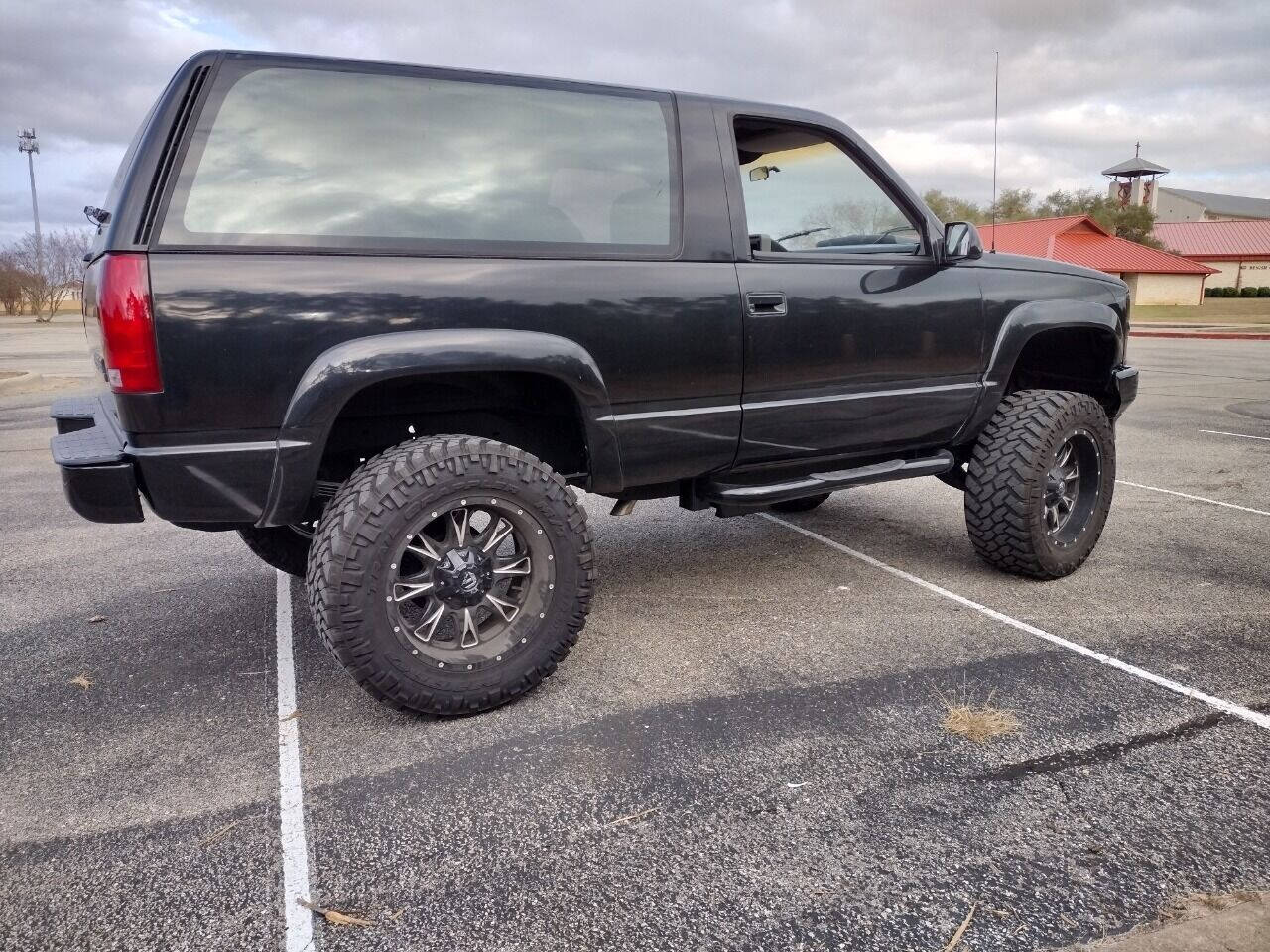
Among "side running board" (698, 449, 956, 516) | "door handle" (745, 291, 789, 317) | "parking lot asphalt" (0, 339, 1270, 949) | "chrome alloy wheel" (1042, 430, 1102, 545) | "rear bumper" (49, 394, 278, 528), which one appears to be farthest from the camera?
"chrome alloy wheel" (1042, 430, 1102, 545)

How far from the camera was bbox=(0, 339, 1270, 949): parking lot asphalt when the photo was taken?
202 centimetres

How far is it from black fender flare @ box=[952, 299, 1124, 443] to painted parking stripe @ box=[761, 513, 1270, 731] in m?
0.68

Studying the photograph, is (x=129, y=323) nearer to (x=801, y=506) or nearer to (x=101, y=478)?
(x=101, y=478)

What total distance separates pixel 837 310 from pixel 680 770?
1823mm

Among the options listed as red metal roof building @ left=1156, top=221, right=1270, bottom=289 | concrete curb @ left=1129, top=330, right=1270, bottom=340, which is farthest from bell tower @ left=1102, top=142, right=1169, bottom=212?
concrete curb @ left=1129, top=330, right=1270, bottom=340

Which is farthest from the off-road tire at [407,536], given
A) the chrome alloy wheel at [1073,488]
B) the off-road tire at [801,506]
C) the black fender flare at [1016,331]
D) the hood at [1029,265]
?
the off-road tire at [801,506]

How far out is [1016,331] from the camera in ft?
13.0

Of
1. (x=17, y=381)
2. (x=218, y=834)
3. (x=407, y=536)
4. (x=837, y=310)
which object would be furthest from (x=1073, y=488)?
(x=17, y=381)

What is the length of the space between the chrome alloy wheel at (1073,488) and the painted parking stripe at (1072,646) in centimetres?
60

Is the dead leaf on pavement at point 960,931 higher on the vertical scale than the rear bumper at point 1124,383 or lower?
lower

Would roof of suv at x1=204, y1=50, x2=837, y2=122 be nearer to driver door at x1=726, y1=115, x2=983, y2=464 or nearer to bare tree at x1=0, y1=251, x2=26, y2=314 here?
driver door at x1=726, y1=115, x2=983, y2=464

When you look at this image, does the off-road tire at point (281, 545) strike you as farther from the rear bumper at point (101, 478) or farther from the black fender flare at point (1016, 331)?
the black fender flare at point (1016, 331)

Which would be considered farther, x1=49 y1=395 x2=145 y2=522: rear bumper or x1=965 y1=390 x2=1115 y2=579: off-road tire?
x1=965 y1=390 x2=1115 y2=579: off-road tire

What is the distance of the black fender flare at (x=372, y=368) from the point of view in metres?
2.62
